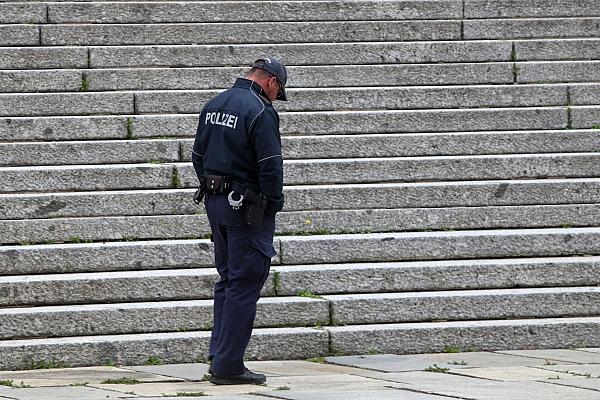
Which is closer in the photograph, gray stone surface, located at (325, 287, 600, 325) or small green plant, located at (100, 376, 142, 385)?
small green plant, located at (100, 376, 142, 385)

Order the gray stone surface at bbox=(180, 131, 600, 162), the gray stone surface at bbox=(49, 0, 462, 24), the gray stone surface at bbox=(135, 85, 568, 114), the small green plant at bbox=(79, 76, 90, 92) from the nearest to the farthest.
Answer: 1. the gray stone surface at bbox=(180, 131, 600, 162)
2. the gray stone surface at bbox=(135, 85, 568, 114)
3. the small green plant at bbox=(79, 76, 90, 92)
4. the gray stone surface at bbox=(49, 0, 462, 24)

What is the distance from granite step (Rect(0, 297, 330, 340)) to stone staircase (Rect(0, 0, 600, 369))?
0.5 inches

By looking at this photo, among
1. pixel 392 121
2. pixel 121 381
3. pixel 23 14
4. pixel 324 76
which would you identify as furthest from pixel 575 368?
pixel 23 14

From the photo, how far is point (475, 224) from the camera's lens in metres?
9.02

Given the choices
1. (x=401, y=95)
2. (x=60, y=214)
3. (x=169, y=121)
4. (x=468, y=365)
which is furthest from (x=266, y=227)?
(x=401, y=95)

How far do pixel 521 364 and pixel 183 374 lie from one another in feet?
6.48

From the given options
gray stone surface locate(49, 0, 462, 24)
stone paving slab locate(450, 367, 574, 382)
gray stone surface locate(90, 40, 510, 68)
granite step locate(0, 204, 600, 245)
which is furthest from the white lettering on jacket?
gray stone surface locate(49, 0, 462, 24)

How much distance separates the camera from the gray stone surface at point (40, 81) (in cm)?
1002

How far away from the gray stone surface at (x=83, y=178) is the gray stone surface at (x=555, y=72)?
3412 mm

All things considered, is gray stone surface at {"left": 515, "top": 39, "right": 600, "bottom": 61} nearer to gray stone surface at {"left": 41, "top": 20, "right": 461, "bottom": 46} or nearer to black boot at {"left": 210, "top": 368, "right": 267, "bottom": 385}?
gray stone surface at {"left": 41, "top": 20, "right": 461, "bottom": 46}

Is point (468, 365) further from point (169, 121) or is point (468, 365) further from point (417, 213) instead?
point (169, 121)

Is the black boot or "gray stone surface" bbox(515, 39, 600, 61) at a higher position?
"gray stone surface" bbox(515, 39, 600, 61)

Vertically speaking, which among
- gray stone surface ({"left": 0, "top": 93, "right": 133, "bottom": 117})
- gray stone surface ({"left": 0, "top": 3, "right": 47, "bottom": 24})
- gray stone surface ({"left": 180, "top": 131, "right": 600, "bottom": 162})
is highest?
gray stone surface ({"left": 0, "top": 3, "right": 47, "bottom": 24})

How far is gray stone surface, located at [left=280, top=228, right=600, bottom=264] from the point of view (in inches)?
335
